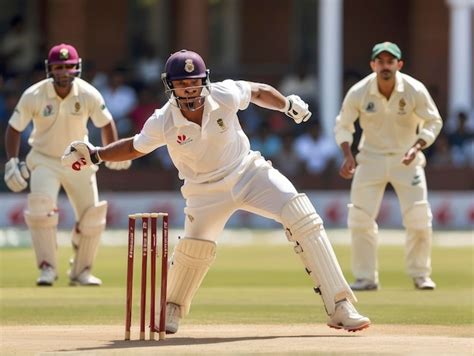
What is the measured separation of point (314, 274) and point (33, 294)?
3.78 m

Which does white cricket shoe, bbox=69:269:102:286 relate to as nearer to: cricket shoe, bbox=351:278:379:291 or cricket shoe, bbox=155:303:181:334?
cricket shoe, bbox=351:278:379:291

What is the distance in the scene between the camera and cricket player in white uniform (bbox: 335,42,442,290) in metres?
12.9

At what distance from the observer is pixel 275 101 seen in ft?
32.0

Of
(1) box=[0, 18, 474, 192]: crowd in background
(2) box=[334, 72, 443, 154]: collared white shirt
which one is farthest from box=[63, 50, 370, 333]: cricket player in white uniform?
(1) box=[0, 18, 474, 192]: crowd in background

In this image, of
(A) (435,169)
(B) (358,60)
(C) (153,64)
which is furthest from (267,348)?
(B) (358,60)

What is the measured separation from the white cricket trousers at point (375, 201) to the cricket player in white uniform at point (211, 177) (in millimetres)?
3442

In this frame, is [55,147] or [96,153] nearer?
[96,153]

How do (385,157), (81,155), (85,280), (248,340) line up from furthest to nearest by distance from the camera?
(85,280)
(385,157)
(81,155)
(248,340)

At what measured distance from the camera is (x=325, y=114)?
24344 millimetres

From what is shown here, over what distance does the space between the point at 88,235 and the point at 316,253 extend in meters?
4.26

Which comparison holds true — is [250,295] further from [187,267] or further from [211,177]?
[211,177]

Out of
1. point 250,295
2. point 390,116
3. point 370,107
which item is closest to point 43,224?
point 250,295

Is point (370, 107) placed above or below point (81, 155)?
above

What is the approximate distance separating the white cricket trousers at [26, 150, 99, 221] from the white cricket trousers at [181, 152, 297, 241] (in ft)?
11.9
